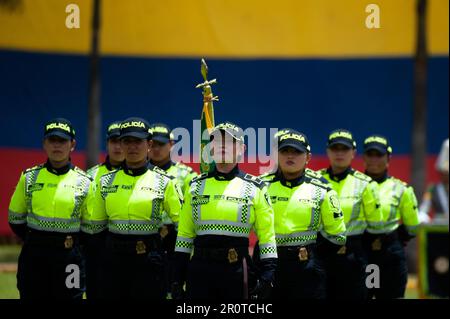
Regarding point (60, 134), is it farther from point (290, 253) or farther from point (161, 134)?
→ point (161, 134)

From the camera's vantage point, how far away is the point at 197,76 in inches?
786

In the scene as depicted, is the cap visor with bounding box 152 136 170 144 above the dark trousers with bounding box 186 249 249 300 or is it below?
above

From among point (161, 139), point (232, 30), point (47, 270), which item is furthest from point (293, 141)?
point (232, 30)

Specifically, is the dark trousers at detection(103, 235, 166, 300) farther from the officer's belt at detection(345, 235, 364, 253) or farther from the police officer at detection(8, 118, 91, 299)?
the officer's belt at detection(345, 235, 364, 253)

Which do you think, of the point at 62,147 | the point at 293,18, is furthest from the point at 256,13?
the point at 62,147

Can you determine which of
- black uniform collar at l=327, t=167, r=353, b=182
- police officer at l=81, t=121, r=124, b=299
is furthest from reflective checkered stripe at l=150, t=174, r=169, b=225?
black uniform collar at l=327, t=167, r=353, b=182

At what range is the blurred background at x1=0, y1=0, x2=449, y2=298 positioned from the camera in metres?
19.7

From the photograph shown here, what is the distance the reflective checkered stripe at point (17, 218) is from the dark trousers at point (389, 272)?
426cm

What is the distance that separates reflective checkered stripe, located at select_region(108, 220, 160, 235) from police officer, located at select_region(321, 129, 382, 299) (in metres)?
2.19

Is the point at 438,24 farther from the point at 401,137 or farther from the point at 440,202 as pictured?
the point at 440,202

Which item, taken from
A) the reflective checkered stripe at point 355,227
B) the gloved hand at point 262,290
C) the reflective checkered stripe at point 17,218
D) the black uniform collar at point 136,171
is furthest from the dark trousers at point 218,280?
the reflective checkered stripe at point 355,227

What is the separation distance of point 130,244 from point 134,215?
0.88 feet

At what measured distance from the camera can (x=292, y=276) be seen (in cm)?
936

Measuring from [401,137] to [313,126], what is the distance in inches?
68.5
